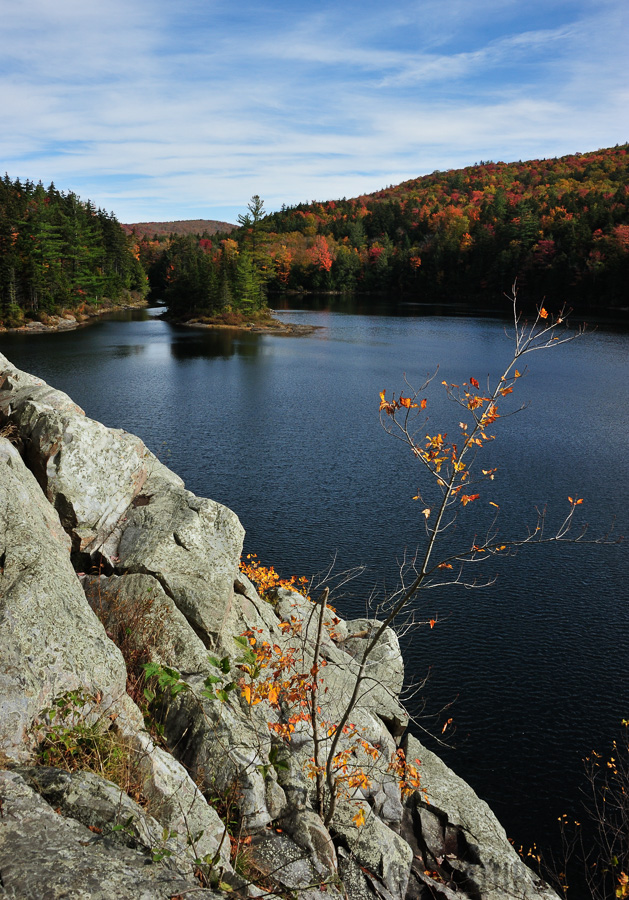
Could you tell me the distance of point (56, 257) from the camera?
82.8 meters

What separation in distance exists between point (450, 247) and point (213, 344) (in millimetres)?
76347

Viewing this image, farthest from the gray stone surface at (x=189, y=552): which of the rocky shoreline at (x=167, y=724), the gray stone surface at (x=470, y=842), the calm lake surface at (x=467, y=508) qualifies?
the calm lake surface at (x=467, y=508)

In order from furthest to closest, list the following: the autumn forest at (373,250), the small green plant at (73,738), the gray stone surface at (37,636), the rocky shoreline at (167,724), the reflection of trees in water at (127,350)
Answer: the autumn forest at (373,250), the reflection of trees in water at (127,350), the gray stone surface at (37,636), the small green plant at (73,738), the rocky shoreline at (167,724)

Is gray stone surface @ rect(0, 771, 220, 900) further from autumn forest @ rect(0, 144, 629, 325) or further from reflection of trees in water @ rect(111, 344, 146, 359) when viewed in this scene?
autumn forest @ rect(0, 144, 629, 325)

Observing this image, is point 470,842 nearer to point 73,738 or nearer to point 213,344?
point 73,738

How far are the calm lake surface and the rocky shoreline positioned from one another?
2.18 m

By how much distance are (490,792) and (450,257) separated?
12676 centimetres

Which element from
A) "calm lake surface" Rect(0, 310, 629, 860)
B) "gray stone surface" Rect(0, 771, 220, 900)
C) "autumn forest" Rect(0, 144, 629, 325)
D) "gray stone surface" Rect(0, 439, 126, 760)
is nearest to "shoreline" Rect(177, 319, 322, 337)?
"autumn forest" Rect(0, 144, 629, 325)

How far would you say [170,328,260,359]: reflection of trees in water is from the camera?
202ft

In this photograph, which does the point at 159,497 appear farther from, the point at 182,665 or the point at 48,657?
the point at 48,657

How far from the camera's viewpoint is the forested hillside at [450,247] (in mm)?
92812

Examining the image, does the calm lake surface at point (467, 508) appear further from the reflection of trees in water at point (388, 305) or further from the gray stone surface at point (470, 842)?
the reflection of trees in water at point (388, 305)

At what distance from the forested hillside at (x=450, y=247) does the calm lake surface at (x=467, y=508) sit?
122 ft

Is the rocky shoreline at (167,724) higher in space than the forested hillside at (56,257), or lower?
lower
